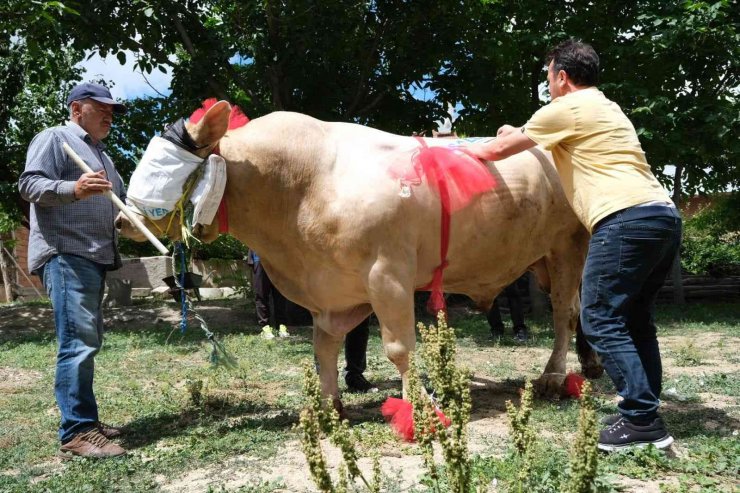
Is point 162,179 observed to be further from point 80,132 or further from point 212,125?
point 80,132

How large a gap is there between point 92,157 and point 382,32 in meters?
7.37

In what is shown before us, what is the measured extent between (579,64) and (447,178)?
100 centimetres

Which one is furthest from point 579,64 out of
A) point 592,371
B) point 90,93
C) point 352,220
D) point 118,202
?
point 90,93

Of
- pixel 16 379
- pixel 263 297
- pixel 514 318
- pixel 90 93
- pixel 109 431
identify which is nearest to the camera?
pixel 90 93

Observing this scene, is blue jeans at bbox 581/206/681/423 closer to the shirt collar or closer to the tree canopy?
the shirt collar

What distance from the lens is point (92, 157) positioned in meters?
4.29

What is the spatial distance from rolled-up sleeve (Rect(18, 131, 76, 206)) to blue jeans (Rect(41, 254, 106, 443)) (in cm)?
37

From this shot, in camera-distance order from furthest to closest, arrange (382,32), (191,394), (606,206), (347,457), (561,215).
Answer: (382,32) → (191,394) → (561,215) → (606,206) → (347,457)

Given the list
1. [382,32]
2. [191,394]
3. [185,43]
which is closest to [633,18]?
[382,32]

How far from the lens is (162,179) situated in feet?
13.3

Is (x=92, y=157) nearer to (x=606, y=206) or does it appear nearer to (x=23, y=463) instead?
(x=23, y=463)

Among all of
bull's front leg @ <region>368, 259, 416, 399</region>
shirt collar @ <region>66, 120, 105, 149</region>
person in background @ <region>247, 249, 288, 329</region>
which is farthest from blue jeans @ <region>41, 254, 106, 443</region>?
person in background @ <region>247, 249, 288, 329</region>

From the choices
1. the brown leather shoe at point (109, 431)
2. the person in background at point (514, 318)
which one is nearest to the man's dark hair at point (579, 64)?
the brown leather shoe at point (109, 431)

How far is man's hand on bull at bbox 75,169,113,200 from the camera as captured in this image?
12.7ft
